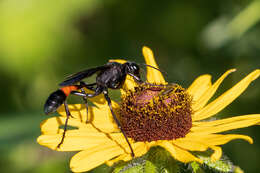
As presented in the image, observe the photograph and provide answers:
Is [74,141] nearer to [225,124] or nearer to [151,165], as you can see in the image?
[151,165]

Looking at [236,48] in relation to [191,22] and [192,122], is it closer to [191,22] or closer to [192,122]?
[191,22]

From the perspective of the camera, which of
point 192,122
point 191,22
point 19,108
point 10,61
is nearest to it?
point 192,122

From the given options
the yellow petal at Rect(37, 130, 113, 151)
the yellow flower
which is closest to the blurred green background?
the yellow flower

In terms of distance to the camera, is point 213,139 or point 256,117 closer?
point 213,139

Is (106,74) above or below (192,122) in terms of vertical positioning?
above

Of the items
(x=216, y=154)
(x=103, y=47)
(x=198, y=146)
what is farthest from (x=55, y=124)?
(x=103, y=47)

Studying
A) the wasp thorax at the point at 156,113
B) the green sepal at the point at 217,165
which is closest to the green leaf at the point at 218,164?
the green sepal at the point at 217,165

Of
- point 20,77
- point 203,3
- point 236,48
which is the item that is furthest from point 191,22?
point 20,77
